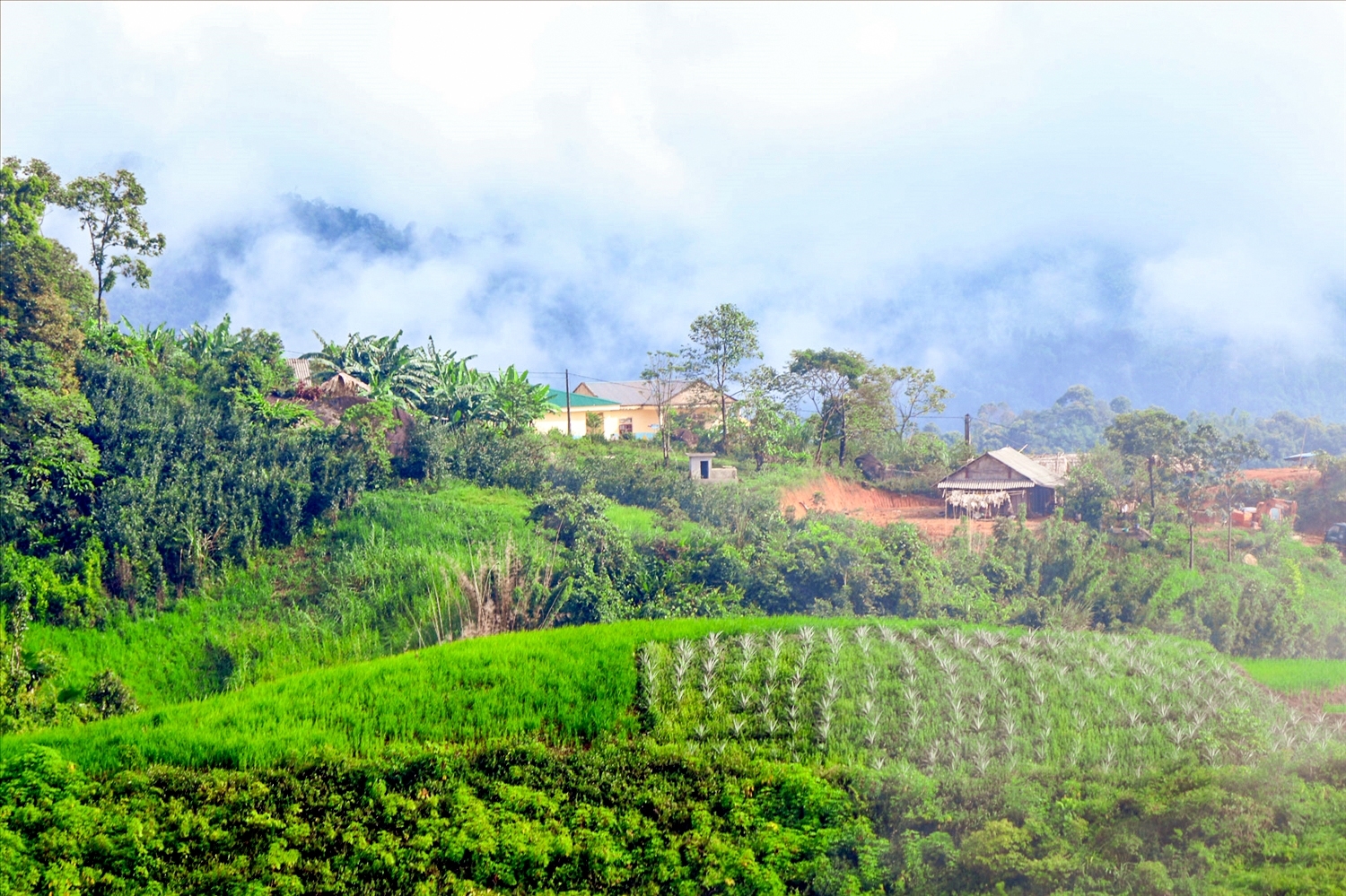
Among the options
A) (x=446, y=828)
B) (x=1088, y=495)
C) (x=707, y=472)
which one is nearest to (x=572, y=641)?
(x=446, y=828)

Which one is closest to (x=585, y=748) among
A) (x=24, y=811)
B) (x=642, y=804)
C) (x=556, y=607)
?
(x=642, y=804)

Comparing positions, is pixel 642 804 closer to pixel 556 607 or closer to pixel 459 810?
pixel 459 810

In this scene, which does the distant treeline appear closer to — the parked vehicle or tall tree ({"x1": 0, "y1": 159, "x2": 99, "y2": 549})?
the parked vehicle

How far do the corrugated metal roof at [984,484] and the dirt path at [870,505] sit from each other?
1.24ft

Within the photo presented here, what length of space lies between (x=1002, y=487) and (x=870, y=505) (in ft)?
6.42

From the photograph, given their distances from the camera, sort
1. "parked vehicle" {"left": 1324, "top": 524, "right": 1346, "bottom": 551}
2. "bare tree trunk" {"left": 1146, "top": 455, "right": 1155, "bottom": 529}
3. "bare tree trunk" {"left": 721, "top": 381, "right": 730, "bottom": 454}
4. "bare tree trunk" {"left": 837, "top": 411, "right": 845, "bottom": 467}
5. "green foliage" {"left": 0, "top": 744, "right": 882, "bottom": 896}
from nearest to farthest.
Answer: "green foliage" {"left": 0, "top": 744, "right": 882, "bottom": 896}, "parked vehicle" {"left": 1324, "top": 524, "right": 1346, "bottom": 551}, "bare tree trunk" {"left": 1146, "top": 455, "right": 1155, "bottom": 529}, "bare tree trunk" {"left": 721, "top": 381, "right": 730, "bottom": 454}, "bare tree trunk" {"left": 837, "top": 411, "right": 845, "bottom": 467}

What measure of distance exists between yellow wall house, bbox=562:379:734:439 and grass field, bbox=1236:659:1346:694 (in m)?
7.69

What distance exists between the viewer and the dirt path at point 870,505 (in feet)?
33.0

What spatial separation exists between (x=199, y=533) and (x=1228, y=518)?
1012 cm

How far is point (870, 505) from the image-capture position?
1238 centimetres

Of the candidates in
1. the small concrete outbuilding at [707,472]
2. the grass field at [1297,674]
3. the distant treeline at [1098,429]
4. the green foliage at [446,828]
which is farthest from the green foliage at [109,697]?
the distant treeline at [1098,429]

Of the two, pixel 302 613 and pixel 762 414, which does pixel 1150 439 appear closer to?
pixel 762 414

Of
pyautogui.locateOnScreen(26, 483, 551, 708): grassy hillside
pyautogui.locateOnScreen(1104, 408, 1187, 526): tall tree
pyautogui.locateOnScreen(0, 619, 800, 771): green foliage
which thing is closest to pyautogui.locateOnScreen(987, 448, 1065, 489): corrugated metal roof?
pyautogui.locateOnScreen(1104, 408, 1187, 526): tall tree

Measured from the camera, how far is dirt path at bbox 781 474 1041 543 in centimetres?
1005
